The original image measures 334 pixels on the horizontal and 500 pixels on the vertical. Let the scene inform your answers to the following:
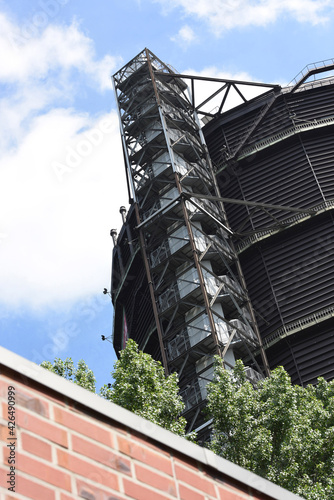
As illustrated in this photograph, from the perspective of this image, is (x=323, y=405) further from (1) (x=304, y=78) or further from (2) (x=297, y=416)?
(1) (x=304, y=78)

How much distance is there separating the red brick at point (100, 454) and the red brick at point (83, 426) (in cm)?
4

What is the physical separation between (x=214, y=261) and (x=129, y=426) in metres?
29.2

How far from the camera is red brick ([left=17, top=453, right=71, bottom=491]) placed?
2.74 metres

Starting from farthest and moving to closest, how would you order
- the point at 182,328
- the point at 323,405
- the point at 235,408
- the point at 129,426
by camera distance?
the point at 182,328 → the point at 323,405 → the point at 235,408 → the point at 129,426

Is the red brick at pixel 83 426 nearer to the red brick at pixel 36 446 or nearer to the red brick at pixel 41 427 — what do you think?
the red brick at pixel 41 427

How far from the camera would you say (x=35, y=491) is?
2713 millimetres

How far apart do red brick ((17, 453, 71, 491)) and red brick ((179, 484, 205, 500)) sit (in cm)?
59

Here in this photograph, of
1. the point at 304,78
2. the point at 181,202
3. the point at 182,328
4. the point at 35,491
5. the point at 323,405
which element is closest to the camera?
the point at 35,491

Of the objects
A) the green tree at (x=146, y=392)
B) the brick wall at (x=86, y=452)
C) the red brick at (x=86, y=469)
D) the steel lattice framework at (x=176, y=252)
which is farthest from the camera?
the steel lattice framework at (x=176, y=252)

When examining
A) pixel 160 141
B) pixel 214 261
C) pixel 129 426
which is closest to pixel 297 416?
pixel 214 261

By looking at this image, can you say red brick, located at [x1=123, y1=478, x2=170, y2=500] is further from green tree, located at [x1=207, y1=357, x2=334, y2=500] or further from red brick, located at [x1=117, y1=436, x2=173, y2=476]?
green tree, located at [x1=207, y1=357, x2=334, y2=500]

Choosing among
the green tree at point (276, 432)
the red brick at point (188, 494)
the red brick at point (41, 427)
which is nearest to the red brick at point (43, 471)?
the red brick at point (41, 427)

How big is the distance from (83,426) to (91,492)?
0.94 ft

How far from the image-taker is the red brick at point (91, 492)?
2861 mm
